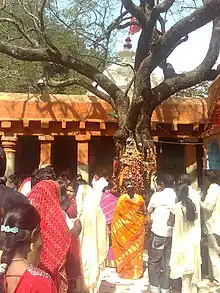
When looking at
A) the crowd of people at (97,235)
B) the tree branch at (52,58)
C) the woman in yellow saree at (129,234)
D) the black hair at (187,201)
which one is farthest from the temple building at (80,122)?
the black hair at (187,201)

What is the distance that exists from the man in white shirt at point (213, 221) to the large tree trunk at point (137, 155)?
2.76m

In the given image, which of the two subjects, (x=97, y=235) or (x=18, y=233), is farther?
(x=97, y=235)

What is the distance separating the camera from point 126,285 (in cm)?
688

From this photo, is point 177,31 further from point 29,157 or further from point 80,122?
point 29,157

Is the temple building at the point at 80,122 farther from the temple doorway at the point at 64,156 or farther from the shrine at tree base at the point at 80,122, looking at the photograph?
the temple doorway at the point at 64,156

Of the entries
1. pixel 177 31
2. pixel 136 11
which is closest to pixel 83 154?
pixel 136 11

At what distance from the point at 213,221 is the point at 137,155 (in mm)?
3138

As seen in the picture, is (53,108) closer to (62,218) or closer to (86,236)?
(86,236)

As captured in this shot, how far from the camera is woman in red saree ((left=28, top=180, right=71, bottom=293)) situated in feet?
11.9

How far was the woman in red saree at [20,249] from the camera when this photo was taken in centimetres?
200

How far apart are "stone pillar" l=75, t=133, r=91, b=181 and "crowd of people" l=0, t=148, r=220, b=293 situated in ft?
11.9

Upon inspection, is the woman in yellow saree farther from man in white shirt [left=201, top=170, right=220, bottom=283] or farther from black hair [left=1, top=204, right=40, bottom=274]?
black hair [left=1, top=204, right=40, bottom=274]

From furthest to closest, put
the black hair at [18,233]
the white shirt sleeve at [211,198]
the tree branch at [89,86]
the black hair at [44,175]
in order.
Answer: the tree branch at [89,86]
the white shirt sleeve at [211,198]
the black hair at [44,175]
the black hair at [18,233]

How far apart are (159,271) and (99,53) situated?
1256 cm
